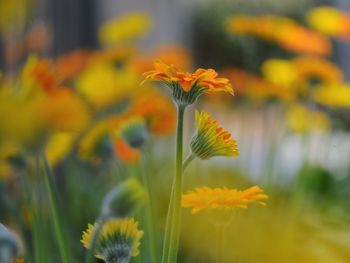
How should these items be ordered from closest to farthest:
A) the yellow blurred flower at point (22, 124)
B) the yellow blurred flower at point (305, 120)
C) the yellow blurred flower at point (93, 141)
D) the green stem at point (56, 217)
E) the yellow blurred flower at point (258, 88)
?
the yellow blurred flower at point (22, 124), the green stem at point (56, 217), the yellow blurred flower at point (93, 141), the yellow blurred flower at point (258, 88), the yellow blurred flower at point (305, 120)

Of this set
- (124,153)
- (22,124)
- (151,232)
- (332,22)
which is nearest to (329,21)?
(332,22)

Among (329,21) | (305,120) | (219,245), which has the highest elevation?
(329,21)

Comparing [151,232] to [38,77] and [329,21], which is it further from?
[329,21]

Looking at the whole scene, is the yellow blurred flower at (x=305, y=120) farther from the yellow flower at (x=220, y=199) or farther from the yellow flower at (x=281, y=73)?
the yellow flower at (x=220, y=199)

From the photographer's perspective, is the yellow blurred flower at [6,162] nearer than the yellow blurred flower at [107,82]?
Yes

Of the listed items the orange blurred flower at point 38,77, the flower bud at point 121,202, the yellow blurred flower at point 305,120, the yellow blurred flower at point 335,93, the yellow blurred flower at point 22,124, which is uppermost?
the yellow blurred flower at point 335,93

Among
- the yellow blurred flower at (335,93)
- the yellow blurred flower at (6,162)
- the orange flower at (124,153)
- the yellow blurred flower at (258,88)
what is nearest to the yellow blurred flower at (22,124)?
the yellow blurred flower at (6,162)

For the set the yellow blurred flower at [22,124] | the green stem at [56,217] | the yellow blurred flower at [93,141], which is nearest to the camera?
the yellow blurred flower at [22,124]
